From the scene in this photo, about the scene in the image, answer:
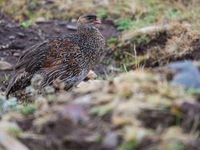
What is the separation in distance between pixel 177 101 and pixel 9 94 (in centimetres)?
373

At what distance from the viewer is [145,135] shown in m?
4.60

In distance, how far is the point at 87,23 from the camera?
882 centimetres

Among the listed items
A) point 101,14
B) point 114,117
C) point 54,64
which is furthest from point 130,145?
point 101,14

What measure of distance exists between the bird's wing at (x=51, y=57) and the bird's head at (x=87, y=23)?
1.57ft

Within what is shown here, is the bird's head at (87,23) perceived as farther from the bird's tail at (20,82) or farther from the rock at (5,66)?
the rock at (5,66)

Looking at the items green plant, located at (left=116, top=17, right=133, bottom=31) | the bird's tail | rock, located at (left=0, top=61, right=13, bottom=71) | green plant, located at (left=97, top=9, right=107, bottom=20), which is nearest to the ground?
the bird's tail

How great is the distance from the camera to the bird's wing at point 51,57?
27.0 ft

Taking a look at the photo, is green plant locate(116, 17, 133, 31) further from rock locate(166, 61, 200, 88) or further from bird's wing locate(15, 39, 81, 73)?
rock locate(166, 61, 200, 88)

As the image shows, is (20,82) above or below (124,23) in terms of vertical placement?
above

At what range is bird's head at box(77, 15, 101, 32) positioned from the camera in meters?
8.74

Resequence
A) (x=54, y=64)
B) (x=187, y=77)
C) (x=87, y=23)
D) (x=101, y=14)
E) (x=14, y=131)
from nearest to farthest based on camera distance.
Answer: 1. (x=14, y=131)
2. (x=187, y=77)
3. (x=54, y=64)
4. (x=87, y=23)
5. (x=101, y=14)

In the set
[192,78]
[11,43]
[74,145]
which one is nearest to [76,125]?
[74,145]

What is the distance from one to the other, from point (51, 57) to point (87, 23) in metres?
0.82

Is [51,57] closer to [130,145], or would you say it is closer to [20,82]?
[20,82]
